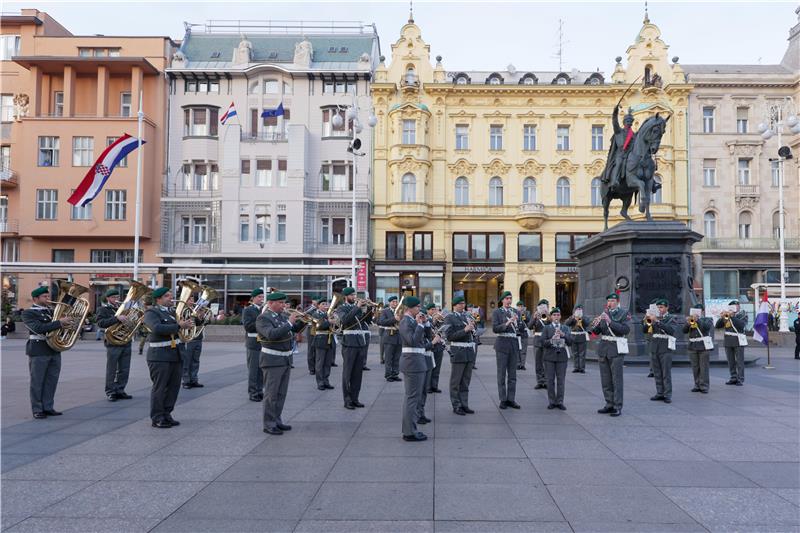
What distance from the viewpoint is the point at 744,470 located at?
268 inches

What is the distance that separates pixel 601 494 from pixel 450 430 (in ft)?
10.7

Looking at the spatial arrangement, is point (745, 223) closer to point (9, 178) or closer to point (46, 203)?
point (46, 203)

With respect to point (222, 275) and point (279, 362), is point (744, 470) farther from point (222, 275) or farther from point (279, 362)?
point (222, 275)

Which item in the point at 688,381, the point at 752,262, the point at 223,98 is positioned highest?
the point at 223,98

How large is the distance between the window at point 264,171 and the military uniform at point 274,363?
34243 mm

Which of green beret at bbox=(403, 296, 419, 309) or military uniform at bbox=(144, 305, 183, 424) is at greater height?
green beret at bbox=(403, 296, 419, 309)

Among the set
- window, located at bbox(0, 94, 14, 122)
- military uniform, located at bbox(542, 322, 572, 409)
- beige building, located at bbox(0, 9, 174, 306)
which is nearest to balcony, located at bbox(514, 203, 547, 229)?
beige building, located at bbox(0, 9, 174, 306)

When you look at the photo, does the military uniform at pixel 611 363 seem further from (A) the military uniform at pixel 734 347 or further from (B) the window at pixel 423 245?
(B) the window at pixel 423 245

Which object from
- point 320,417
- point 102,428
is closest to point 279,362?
point 320,417

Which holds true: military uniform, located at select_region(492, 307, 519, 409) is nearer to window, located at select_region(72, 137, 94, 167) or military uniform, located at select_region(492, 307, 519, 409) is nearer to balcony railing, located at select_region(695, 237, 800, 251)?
balcony railing, located at select_region(695, 237, 800, 251)

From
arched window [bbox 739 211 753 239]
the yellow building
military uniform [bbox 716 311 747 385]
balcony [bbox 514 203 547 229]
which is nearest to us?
military uniform [bbox 716 311 747 385]

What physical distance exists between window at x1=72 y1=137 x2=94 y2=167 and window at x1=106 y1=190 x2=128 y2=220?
2.60m

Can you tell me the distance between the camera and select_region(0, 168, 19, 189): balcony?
39.6 meters

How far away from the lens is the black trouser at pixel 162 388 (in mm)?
9047
